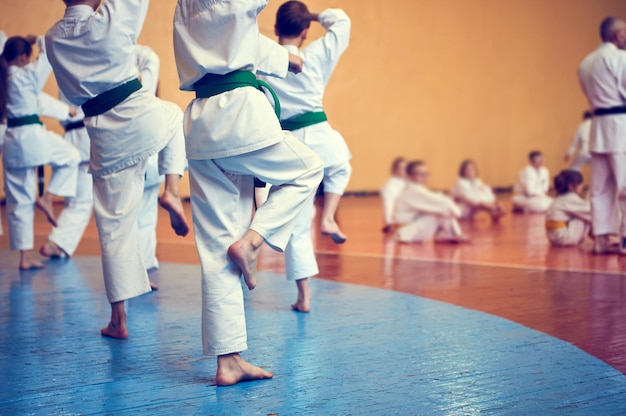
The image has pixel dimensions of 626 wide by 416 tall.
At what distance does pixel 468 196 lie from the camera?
336 inches

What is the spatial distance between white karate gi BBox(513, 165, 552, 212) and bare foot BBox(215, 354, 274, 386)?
26.6 ft

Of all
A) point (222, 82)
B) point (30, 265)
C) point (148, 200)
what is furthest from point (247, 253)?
point (30, 265)

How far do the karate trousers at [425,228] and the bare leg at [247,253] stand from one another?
4316 millimetres

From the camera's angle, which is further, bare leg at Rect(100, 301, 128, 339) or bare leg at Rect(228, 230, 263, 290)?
bare leg at Rect(100, 301, 128, 339)

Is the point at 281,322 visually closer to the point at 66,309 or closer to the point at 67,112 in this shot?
the point at 66,309

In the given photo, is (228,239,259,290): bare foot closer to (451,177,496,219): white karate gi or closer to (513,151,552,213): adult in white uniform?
(451,177,496,219): white karate gi

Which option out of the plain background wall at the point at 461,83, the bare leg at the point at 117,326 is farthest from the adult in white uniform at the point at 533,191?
the bare leg at the point at 117,326

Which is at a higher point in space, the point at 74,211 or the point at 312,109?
the point at 312,109

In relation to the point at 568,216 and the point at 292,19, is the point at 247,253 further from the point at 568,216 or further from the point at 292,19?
the point at 568,216

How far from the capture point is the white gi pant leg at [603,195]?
5.66 metres

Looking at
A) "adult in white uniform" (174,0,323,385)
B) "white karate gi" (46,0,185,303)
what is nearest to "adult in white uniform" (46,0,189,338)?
"white karate gi" (46,0,185,303)

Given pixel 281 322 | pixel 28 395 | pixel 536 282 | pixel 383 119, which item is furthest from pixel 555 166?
pixel 28 395

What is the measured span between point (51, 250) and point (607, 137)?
12.6 feet

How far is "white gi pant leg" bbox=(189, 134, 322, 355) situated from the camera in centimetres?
232
